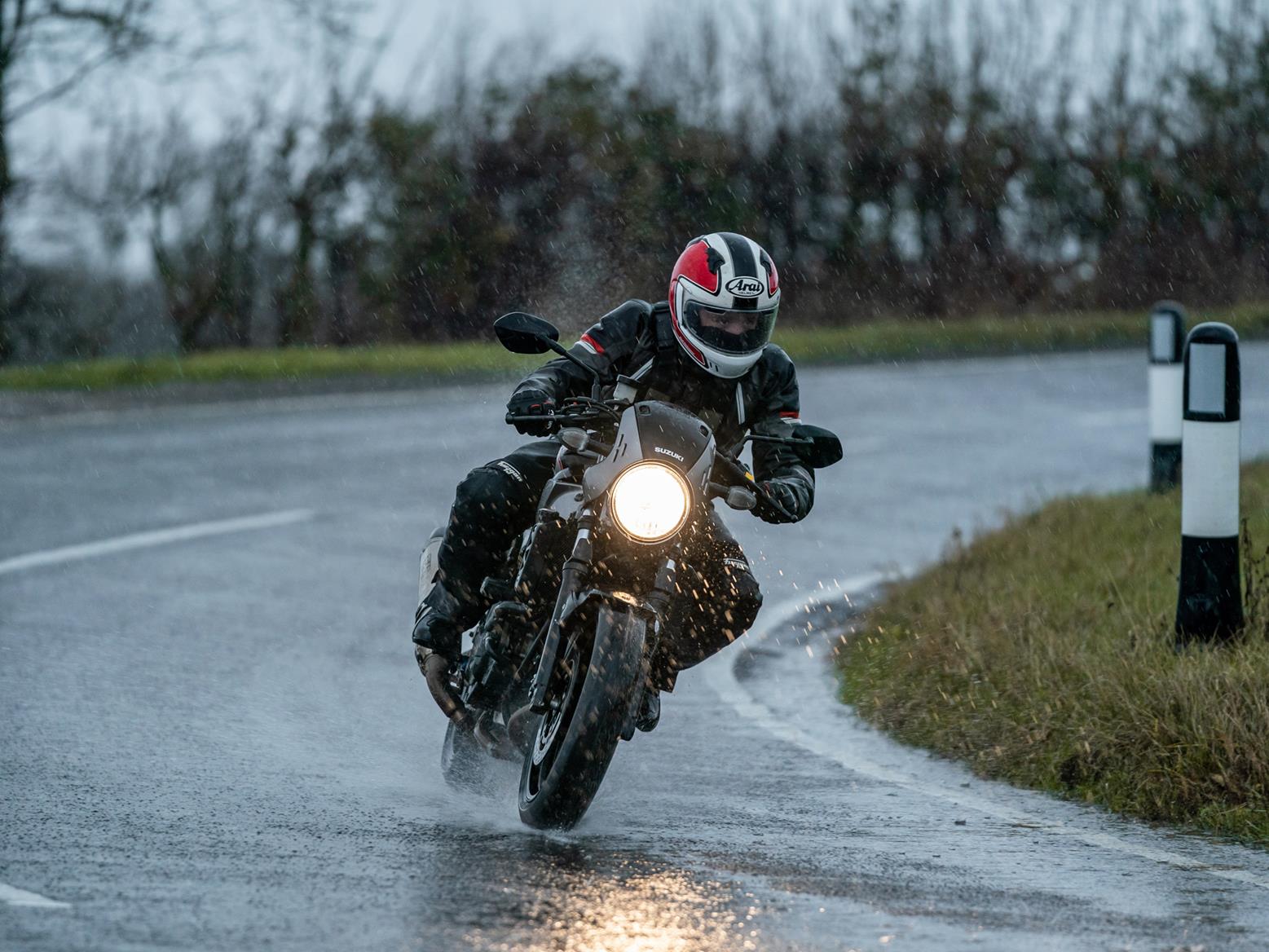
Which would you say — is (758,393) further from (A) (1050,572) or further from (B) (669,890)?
(A) (1050,572)

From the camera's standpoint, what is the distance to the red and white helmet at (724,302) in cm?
595

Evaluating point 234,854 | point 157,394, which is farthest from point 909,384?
point 234,854

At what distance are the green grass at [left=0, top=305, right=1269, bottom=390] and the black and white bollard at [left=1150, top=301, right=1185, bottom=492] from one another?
414 centimetres

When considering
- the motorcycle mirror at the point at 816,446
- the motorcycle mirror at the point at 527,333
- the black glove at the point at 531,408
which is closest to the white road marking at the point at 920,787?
the motorcycle mirror at the point at 816,446

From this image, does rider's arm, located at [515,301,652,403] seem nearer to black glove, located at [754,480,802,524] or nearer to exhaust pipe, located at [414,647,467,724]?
black glove, located at [754,480,802,524]

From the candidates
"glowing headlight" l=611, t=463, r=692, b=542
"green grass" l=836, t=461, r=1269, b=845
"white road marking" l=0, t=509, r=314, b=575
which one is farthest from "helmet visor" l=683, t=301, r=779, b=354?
"white road marking" l=0, t=509, r=314, b=575

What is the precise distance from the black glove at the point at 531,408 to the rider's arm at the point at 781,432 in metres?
0.65

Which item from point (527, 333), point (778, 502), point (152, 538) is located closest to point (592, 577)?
point (778, 502)

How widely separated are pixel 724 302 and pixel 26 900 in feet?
8.24

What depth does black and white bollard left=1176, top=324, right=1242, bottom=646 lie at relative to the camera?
292 inches

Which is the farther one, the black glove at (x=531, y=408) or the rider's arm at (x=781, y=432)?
the rider's arm at (x=781, y=432)

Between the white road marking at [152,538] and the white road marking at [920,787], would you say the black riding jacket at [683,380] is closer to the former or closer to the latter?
the white road marking at [920,787]

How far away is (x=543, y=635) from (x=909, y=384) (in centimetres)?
→ 1597

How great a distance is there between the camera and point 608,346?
6.36 m
